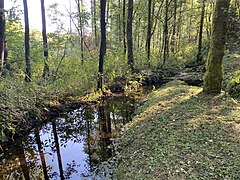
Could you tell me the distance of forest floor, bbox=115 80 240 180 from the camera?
3223 millimetres

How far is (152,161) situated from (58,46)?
8.46 m

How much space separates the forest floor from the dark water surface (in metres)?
0.82

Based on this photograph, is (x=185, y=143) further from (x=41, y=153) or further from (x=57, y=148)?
(x=41, y=153)

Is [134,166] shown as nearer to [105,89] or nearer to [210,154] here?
[210,154]

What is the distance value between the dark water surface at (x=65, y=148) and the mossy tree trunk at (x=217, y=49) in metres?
2.90

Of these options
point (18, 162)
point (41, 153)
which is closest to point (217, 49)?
point (41, 153)

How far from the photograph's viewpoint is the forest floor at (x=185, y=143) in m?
3.22

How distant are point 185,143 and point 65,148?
323cm

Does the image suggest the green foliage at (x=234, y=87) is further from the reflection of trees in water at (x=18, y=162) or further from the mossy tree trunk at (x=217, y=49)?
the reflection of trees in water at (x=18, y=162)

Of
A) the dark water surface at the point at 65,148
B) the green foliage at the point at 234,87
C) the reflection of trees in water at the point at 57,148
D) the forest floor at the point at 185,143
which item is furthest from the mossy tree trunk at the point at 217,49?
the reflection of trees in water at the point at 57,148

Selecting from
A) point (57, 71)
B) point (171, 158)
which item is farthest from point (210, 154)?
point (57, 71)

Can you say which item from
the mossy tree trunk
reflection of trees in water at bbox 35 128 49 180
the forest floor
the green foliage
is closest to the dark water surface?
reflection of trees in water at bbox 35 128 49 180

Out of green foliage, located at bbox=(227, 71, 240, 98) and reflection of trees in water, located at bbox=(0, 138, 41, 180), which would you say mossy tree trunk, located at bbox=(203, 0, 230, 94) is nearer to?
green foliage, located at bbox=(227, 71, 240, 98)

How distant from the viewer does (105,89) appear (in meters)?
10.8
